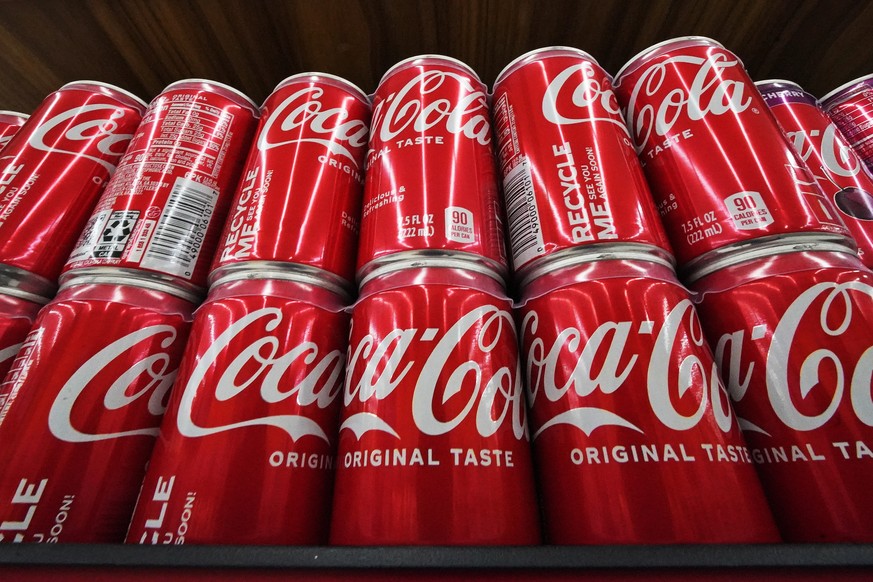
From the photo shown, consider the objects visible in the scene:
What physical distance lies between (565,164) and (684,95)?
0.89ft

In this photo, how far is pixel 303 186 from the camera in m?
0.69

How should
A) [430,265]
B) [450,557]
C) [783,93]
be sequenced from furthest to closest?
[783,93] → [430,265] → [450,557]

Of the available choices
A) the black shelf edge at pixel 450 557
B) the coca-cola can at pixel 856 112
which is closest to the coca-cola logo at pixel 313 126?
the black shelf edge at pixel 450 557

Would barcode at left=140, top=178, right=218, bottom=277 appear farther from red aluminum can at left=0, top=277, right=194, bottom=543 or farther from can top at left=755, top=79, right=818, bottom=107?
can top at left=755, top=79, right=818, bottom=107

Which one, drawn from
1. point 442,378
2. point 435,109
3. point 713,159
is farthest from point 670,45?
point 442,378

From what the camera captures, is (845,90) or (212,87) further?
(845,90)

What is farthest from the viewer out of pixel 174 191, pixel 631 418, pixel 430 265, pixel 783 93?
pixel 783 93

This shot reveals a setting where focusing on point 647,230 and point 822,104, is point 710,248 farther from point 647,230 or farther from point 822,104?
point 822,104

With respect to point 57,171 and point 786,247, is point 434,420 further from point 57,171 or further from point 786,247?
point 57,171

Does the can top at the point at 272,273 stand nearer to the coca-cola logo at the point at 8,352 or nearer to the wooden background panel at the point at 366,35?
the coca-cola logo at the point at 8,352

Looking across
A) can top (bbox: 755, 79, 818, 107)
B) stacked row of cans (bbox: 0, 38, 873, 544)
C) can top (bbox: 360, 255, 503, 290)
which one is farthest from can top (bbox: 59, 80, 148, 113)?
can top (bbox: 755, 79, 818, 107)

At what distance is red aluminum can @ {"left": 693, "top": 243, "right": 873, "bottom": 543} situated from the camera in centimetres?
47

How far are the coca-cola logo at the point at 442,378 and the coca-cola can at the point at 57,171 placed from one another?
0.54 metres

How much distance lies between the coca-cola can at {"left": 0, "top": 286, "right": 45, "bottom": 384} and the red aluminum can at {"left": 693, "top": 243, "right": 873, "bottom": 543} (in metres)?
0.97
